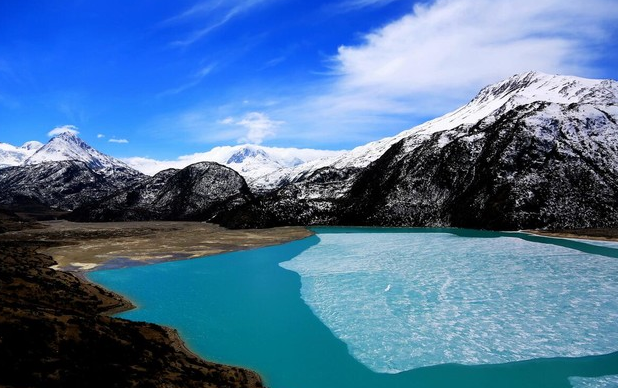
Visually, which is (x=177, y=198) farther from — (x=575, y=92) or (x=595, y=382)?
(x=575, y=92)

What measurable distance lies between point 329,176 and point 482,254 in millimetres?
121538

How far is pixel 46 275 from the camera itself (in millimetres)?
36719

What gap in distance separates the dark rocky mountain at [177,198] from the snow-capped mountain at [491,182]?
26061 millimetres

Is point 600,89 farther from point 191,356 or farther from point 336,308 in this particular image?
point 191,356

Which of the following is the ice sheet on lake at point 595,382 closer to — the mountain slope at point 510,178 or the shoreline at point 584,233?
the shoreline at point 584,233

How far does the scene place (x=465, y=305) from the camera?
92.8 feet

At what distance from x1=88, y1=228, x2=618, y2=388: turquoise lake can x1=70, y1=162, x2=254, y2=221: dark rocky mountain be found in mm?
100221

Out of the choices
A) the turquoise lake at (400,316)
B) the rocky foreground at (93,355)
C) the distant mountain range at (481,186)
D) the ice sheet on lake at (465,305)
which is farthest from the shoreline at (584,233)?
the rocky foreground at (93,355)

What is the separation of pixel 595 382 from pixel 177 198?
156m

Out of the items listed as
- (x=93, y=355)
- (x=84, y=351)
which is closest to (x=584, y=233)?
(x=93, y=355)

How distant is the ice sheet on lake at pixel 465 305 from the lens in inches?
830

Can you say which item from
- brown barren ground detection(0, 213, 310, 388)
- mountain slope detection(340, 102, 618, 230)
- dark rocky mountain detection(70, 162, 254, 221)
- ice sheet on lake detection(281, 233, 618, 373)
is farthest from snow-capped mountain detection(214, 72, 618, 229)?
brown barren ground detection(0, 213, 310, 388)

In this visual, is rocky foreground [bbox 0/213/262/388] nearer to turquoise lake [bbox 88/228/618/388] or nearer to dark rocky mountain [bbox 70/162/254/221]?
turquoise lake [bbox 88/228/618/388]

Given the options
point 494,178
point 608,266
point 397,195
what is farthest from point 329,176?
point 608,266
